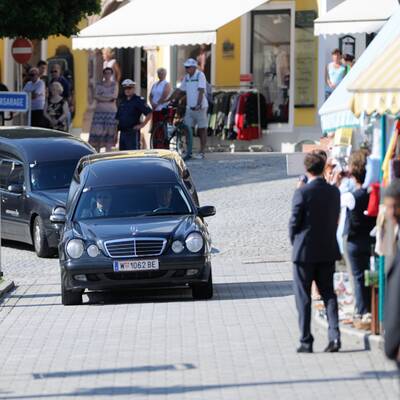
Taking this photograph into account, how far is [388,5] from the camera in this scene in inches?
1155

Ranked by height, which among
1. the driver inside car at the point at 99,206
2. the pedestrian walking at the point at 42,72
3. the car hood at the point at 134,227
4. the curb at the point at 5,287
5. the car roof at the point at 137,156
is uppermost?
the pedestrian walking at the point at 42,72

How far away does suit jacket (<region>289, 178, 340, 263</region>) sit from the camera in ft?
44.0

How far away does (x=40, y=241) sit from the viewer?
22.8 m

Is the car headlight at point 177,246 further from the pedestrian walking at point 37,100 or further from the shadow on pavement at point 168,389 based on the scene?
the pedestrian walking at point 37,100

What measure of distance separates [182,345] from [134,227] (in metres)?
3.65

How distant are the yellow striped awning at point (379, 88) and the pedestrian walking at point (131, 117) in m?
16.9

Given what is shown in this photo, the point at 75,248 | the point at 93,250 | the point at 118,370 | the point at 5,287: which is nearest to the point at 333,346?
the point at 118,370

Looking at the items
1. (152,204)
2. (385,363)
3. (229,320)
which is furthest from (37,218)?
(385,363)

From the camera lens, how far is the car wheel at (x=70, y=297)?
58.3ft

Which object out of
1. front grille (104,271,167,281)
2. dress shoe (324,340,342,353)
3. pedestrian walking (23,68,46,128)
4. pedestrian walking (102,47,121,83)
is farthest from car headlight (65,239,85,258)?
pedestrian walking (23,68,46,128)

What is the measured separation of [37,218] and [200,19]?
11.0 meters

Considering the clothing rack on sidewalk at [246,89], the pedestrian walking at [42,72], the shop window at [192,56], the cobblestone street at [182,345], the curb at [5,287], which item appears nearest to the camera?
the cobblestone street at [182,345]

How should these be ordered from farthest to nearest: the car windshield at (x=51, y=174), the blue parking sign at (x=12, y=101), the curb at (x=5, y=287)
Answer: the car windshield at (x=51, y=174)
the blue parking sign at (x=12, y=101)
the curb at (x=5, y=287)

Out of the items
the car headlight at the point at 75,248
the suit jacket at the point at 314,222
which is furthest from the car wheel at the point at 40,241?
the suit jacket at the point at 314,222
